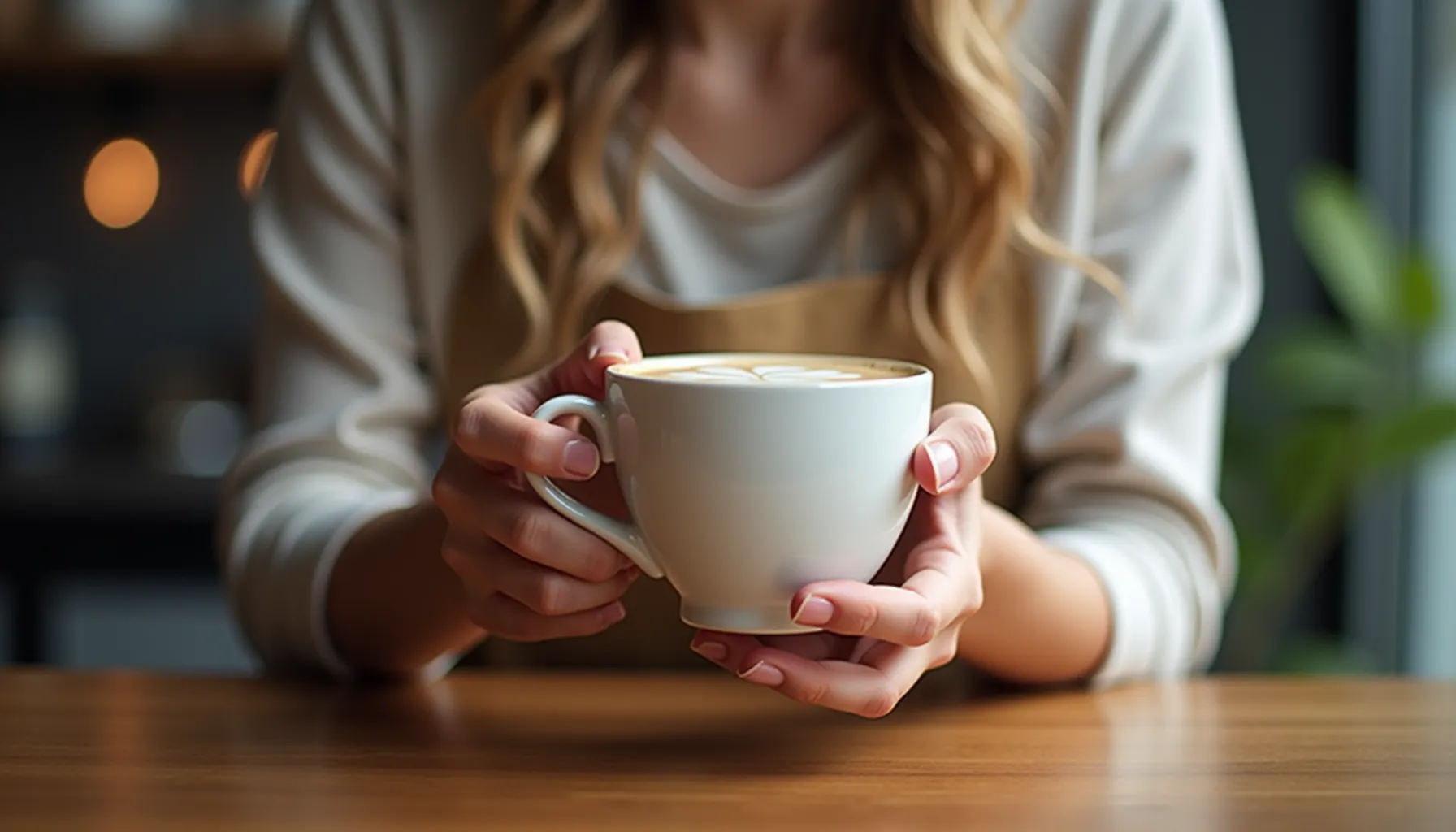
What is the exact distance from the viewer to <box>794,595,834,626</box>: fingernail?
0.64 metres

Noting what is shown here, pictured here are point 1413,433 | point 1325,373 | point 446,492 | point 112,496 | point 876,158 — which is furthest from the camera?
point 112,496

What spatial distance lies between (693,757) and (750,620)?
0.08 metres

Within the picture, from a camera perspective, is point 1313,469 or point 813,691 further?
point 1313,469

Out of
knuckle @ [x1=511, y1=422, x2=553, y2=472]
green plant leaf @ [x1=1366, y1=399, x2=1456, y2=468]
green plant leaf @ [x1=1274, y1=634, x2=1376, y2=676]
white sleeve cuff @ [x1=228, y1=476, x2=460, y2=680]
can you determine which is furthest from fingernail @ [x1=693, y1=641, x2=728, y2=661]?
green plant leaf @ [x1=1274, y1=634, x2=1376, y2=676]

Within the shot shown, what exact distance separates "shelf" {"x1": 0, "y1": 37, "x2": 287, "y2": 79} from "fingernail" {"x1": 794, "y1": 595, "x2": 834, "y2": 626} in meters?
2.60

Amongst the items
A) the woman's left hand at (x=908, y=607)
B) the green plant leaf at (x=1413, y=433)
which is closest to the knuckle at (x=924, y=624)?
the woman's left hand at (x=908, y=607)

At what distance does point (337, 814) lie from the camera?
0.61 meters

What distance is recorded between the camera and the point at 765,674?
668 mm

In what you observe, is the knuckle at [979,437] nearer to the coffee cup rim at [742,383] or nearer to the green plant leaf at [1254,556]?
the coffee cup rim at [742,383]

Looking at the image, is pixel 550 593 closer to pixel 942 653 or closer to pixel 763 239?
pixel 942 653

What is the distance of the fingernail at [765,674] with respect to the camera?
67 cm

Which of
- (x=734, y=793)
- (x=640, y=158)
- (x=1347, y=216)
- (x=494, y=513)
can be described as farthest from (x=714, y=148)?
(x=1347, y=216)

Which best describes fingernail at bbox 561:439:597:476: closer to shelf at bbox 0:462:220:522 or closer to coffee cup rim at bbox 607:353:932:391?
coffee cup rim at bbox 607:353:932:391

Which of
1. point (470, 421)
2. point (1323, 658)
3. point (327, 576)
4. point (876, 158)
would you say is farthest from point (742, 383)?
point (1323, 658)
